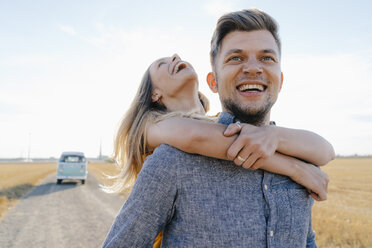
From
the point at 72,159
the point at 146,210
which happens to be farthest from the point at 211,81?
the point at 72,159

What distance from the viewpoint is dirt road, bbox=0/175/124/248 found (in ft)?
22.7

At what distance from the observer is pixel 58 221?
8.89 m

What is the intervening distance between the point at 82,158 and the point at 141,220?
19.2m

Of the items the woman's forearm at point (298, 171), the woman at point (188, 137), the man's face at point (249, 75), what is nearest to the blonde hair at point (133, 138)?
the woman at point (188, 137)

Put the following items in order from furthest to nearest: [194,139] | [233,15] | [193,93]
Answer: [193,93] → [233,15] → [194,139]

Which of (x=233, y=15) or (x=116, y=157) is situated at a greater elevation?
(x=233, y=15)

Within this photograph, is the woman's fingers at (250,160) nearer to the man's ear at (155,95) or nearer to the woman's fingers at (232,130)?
the woman's fingers at (232,130)

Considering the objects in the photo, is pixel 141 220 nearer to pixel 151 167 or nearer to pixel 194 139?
pixel 151 167

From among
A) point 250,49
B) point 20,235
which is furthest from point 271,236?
point 20,235

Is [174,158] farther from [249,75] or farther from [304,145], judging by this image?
[304,145]

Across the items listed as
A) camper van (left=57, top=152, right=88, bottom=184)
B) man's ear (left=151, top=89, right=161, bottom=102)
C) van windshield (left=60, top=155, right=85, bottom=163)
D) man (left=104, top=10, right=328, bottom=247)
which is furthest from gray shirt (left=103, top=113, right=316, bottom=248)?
van windshield (left=60, top=155, right=85, bottom=163)

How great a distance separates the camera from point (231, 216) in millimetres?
1418

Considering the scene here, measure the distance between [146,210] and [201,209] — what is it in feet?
0.83

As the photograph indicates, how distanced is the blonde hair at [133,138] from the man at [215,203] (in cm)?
56
